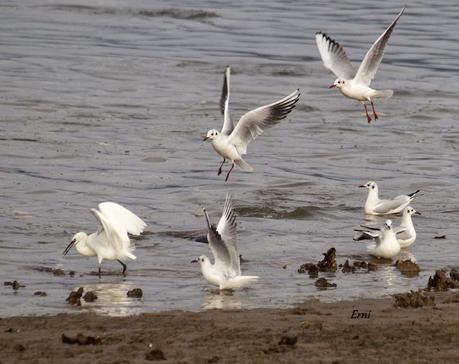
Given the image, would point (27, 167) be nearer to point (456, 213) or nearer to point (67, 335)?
point (456, 213)

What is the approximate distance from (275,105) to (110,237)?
2889 mm

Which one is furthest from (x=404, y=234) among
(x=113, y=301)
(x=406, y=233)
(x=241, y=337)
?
(x=241, y=337)

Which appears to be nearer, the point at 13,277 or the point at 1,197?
the point at 13,277

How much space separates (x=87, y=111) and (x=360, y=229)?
757cm

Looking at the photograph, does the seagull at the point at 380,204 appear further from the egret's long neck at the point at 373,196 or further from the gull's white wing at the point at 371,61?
the gull's white wing at the point at 371,61

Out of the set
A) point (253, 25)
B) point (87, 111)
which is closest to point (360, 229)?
point (87, 111)

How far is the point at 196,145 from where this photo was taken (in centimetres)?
1747

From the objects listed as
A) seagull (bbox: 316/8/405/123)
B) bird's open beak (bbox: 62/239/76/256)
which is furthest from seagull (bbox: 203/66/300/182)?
bird's open beak (bbox: 62/239/76/256)

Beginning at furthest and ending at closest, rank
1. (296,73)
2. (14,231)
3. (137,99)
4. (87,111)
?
1. (296,73)
2. (137,99)
3. (87,111)
4. (14,231)

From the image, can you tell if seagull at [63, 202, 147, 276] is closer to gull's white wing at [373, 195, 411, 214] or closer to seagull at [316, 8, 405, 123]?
gull's white wing at [373, 195, 411, 214]

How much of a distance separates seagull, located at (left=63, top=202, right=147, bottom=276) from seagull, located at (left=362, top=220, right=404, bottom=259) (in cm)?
224

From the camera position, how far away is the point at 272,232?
12.9 m

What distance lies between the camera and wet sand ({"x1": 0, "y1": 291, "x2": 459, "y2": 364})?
7398 mm

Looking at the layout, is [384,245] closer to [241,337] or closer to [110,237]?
[110,237]
